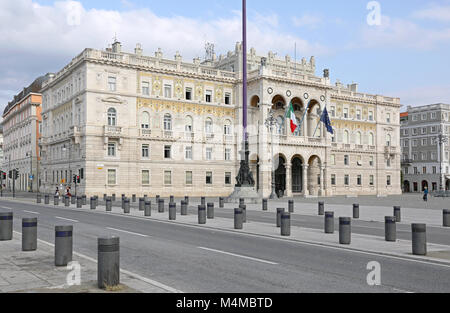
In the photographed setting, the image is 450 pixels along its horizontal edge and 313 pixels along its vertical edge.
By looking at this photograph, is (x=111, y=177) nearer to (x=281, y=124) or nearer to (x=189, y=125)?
(x=189, y=125)

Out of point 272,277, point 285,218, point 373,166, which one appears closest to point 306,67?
point 373,166

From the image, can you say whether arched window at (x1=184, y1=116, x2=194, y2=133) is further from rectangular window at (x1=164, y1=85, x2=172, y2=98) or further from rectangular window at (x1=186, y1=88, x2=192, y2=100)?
rectangular window at (x1=164, y1=85, x2=172, y2=98)

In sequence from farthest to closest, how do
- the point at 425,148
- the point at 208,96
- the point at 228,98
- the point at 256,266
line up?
1. the point at 425,148
2. the point at 228,98
3. the point at 208,96
4. the point at 256,266

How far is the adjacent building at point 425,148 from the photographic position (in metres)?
93.5

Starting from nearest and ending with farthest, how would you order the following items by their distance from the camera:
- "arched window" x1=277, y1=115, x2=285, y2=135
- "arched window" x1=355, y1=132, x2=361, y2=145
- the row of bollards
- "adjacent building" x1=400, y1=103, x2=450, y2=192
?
the row of bollards → "arched window" x1=277, y1=115, x2=285, y2=135 → "arched window" x1=355, y1=132, x2=361, y2=145 → "adjacent building" x1=400, y1=103, x2=450, y2=192

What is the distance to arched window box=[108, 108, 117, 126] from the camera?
5084 centimetres

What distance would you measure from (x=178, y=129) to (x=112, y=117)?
8530 millimetres

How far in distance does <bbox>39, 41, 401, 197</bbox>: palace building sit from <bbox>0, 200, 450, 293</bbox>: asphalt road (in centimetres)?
3650

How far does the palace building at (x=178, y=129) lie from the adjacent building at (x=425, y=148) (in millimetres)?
34050

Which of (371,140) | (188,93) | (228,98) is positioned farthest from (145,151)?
(371,140)

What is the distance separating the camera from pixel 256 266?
988 cm

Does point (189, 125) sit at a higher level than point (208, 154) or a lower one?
higher

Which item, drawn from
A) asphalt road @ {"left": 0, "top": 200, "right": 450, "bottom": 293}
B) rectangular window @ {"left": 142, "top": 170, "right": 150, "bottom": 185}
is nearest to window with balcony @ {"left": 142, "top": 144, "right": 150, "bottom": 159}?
rectangular window @ {"left": 142, "top": 170, "right": 150, "bottom": 185}
